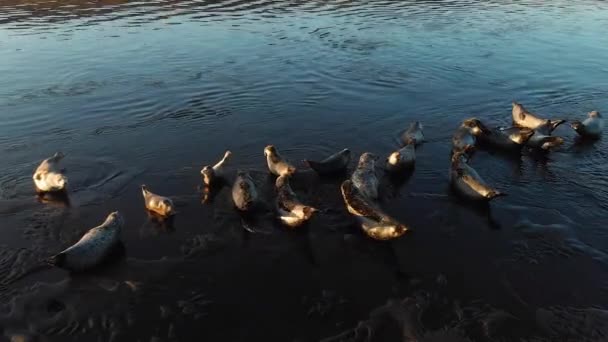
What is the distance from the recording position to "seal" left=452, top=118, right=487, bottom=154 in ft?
45.1

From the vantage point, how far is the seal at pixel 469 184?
1100 centimetres

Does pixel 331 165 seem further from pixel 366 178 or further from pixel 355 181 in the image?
pixel 366 178

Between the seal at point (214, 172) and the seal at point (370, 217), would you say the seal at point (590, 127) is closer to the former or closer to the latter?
the seal at point (370, 217)

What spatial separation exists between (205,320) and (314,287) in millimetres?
2036

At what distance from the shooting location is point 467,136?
14016 millimetres

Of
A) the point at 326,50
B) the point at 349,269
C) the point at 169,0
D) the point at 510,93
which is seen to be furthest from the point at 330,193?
the point at 169,0

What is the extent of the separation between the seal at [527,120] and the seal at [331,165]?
260 inches

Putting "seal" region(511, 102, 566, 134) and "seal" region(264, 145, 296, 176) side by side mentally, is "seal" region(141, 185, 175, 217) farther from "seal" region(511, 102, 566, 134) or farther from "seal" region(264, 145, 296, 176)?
"seal" region(511, 102, 566, 134)

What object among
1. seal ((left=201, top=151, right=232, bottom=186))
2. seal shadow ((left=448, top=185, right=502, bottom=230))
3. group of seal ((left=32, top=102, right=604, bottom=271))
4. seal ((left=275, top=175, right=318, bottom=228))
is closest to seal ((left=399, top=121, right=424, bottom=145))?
group of seal ((left=32, top=102, right=604, bottom=271))

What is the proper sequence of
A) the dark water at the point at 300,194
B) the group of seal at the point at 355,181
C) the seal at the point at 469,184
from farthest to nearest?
the seal at the point at 469,184 < the group of seal at the point at 355,181 < the dark water at the point at 300,194

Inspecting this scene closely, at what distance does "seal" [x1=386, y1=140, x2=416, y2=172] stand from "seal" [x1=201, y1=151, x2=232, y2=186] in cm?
443

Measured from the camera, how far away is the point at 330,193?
38.7 ft

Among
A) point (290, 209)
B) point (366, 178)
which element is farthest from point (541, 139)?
point (290, 209)

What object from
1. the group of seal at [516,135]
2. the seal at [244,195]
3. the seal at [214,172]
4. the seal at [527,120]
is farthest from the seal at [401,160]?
the seal at [527,120]
